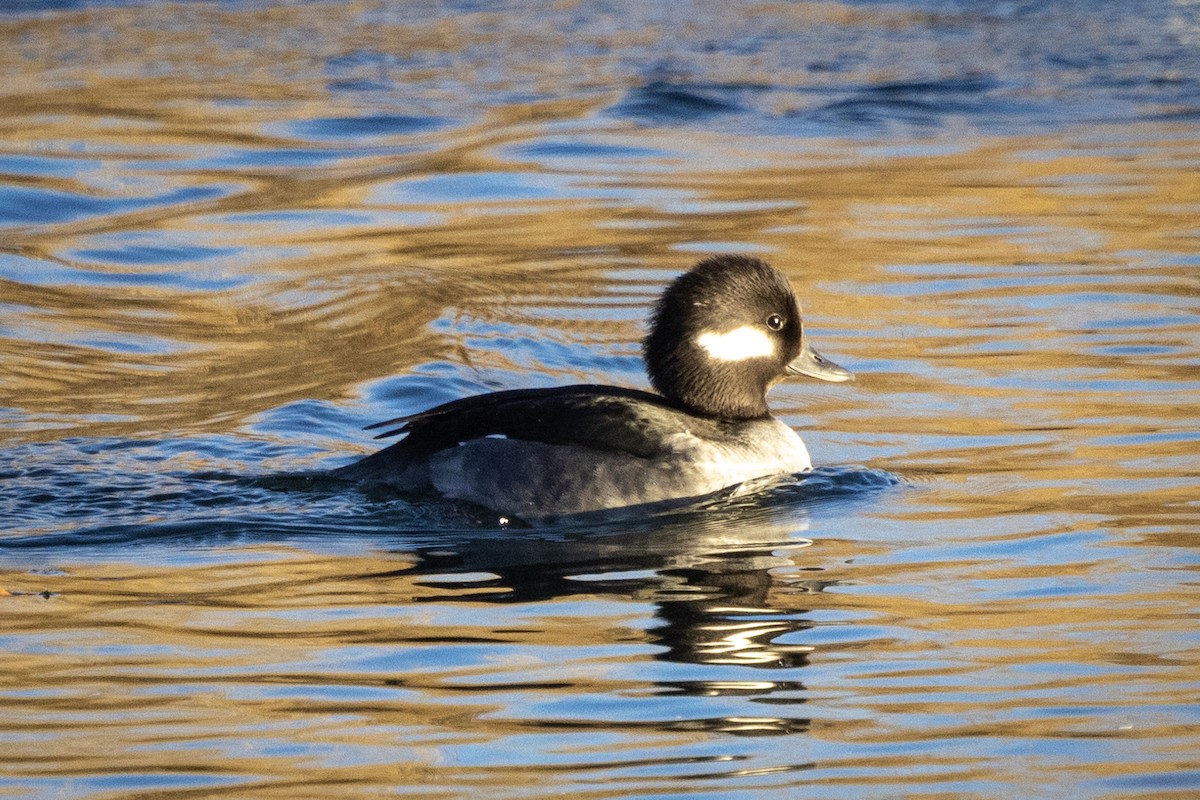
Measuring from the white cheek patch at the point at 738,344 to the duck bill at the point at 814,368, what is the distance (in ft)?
0.68

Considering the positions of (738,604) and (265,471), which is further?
(265,471)

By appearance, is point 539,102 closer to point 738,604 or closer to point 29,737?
point 738,604

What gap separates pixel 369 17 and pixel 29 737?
15.2 meters

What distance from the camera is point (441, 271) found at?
11562 millimetres

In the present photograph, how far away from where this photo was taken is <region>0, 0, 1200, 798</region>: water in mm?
4938

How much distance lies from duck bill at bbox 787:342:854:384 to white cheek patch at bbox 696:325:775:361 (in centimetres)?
21

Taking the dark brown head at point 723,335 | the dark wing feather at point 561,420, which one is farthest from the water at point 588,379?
the dark brown head at point 723,335

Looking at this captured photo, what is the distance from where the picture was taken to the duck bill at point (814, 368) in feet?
27.1

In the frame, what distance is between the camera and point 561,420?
25.0ft

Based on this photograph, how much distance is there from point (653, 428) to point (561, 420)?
14.8 inches

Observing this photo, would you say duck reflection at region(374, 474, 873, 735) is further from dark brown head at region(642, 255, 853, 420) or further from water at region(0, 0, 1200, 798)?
dark brown head at region(642, 255, 853, 420)

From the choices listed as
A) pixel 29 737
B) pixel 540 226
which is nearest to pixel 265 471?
pixel 29 737

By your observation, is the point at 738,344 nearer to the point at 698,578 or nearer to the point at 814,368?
the point at 814,368

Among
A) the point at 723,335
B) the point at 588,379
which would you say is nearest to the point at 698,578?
the point at 723,335
